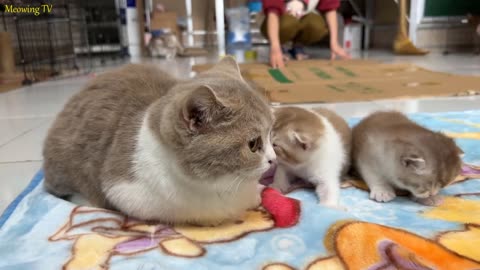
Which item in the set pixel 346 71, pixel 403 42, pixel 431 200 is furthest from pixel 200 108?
pixel 403 42

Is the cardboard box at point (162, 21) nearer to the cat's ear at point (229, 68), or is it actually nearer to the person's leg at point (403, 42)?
the person's leg at point (403, 42)

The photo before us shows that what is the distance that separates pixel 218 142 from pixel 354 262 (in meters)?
0.36

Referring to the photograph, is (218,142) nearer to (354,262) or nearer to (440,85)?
(354,262)

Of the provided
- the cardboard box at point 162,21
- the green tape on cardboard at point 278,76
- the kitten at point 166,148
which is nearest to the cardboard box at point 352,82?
the green tape on cardboard at point 278,76

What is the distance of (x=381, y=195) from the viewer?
1.23 m

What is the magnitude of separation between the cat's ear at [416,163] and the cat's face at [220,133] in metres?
0.47

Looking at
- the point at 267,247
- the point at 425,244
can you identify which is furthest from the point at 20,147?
the point at 425,244

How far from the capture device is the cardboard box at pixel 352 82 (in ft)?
8.42

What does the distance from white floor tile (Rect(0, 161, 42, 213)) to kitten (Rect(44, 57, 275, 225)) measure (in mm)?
161

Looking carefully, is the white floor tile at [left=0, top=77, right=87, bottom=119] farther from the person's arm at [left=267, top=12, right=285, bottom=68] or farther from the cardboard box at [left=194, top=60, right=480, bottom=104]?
the person's arm at [left=267, top=12, right=285, bottom=68]

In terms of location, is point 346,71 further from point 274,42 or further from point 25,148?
point 25,148

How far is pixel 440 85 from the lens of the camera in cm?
283

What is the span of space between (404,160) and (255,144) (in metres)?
0.51

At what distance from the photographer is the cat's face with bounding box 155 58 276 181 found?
33.5 inches
